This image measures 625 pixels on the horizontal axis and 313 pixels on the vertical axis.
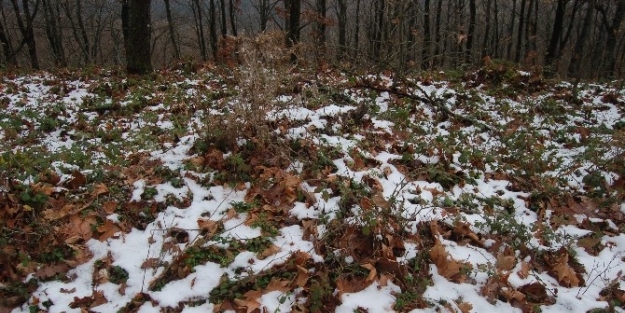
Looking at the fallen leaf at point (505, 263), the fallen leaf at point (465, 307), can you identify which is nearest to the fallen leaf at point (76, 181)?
the fallen leaf at point (465, 307)

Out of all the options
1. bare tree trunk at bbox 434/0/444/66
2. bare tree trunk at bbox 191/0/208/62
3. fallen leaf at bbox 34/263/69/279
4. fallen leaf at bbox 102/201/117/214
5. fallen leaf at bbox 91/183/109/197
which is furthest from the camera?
bare tree trunk at bbox 191/0/208/62

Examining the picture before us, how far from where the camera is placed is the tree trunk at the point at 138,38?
28.1ft

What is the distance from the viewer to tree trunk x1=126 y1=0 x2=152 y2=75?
857 cm

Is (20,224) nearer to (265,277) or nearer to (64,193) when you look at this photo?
(64,193)

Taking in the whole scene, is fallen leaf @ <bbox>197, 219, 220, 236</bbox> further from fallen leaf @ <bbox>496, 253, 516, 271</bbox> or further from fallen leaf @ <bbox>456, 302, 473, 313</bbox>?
fallen leaf @ <bbox>496, 253, 516, 271</bbox>

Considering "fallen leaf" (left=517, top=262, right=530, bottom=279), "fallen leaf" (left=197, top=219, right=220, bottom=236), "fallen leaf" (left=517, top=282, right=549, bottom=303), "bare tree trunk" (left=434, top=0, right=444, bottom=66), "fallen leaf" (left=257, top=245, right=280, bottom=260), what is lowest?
"fallen leaf" (left=517, top=282, right=549, bottom=303)

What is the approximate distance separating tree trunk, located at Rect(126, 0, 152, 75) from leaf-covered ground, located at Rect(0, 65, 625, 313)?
2.38m

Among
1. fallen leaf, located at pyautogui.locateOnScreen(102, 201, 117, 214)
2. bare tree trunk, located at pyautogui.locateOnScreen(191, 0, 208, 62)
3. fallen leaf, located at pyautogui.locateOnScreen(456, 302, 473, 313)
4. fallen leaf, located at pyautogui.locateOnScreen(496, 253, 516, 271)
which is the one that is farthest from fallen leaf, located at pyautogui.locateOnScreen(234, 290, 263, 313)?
bare tree trunk, located at pyautogui.locateOnScreen(191, 0, 208, 62)

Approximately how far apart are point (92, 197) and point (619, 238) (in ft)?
16.9

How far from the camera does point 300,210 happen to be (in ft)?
13.4

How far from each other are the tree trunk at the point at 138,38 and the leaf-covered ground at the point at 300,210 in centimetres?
238

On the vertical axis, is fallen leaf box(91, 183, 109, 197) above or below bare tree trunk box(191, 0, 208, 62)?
below

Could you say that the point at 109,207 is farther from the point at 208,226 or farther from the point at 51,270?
the point at 208,226

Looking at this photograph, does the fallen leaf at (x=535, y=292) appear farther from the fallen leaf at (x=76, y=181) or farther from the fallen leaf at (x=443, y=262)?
the fallen leaf at (x=76, y=181)
